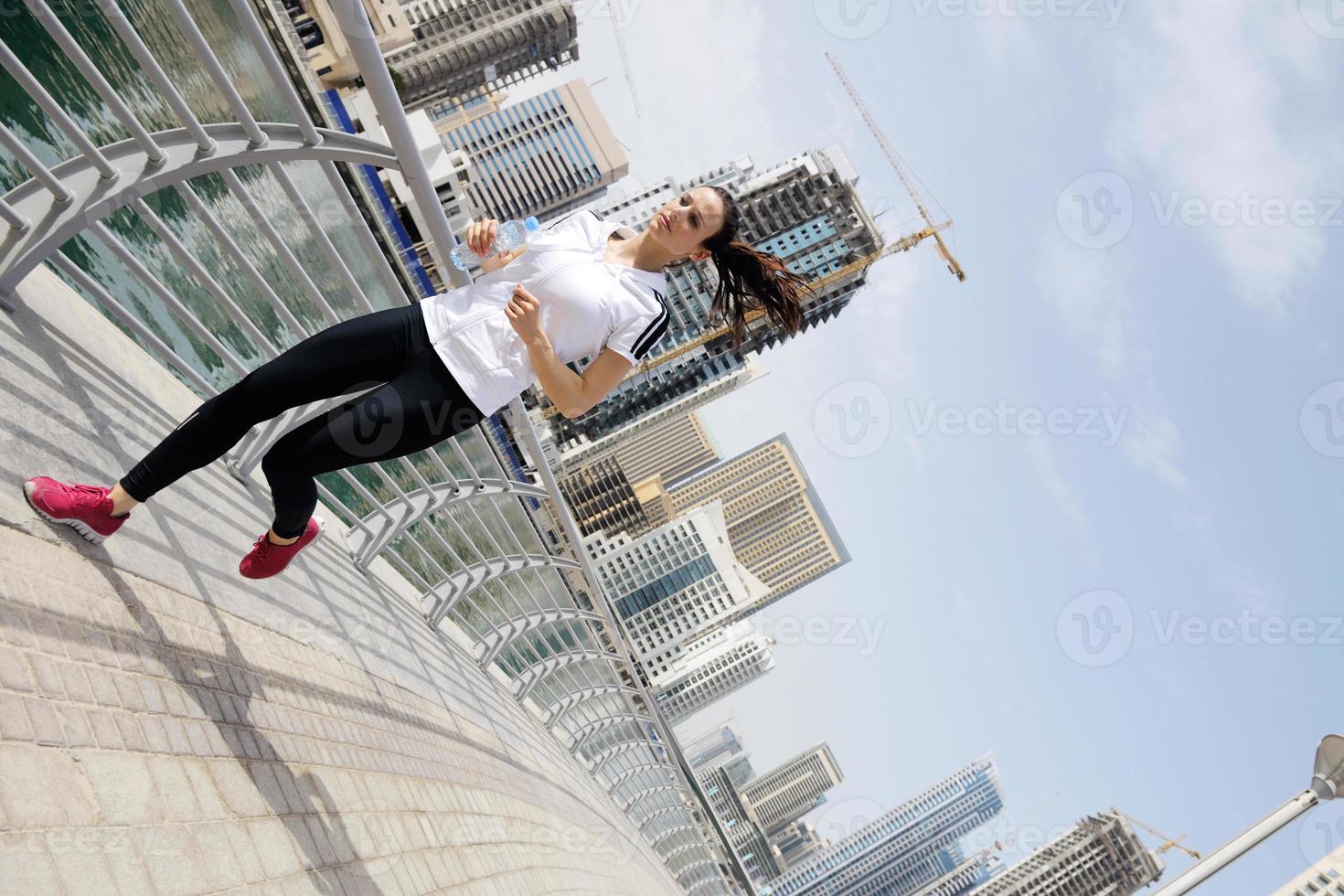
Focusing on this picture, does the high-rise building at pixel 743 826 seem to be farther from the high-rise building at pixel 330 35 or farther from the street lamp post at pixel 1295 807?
the street lamp post at pixel 1295 807

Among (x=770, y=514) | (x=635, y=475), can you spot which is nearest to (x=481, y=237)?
(x=770, y=514)

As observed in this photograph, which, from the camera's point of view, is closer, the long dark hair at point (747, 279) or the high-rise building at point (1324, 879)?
the long dark hair at point (747, 279)

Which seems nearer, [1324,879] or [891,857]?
[1324,879]

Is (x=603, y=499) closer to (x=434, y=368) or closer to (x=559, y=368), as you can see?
(x=434, y=368)

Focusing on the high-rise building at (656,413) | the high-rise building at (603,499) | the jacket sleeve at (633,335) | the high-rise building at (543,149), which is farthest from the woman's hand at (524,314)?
the high-rise building at (543,149)

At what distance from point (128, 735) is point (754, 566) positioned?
600 feet

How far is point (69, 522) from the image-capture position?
2.65 meters

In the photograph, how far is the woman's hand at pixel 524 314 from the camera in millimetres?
2586

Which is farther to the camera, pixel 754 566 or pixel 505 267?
pixel 754 566

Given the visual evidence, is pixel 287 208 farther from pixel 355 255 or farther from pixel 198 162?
pixel 198 162

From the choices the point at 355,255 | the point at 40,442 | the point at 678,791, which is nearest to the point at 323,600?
the point at 40,442

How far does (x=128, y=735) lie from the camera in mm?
2387

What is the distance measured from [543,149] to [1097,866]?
13242 centimetres

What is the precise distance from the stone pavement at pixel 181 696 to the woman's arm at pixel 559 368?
1.49 metres
